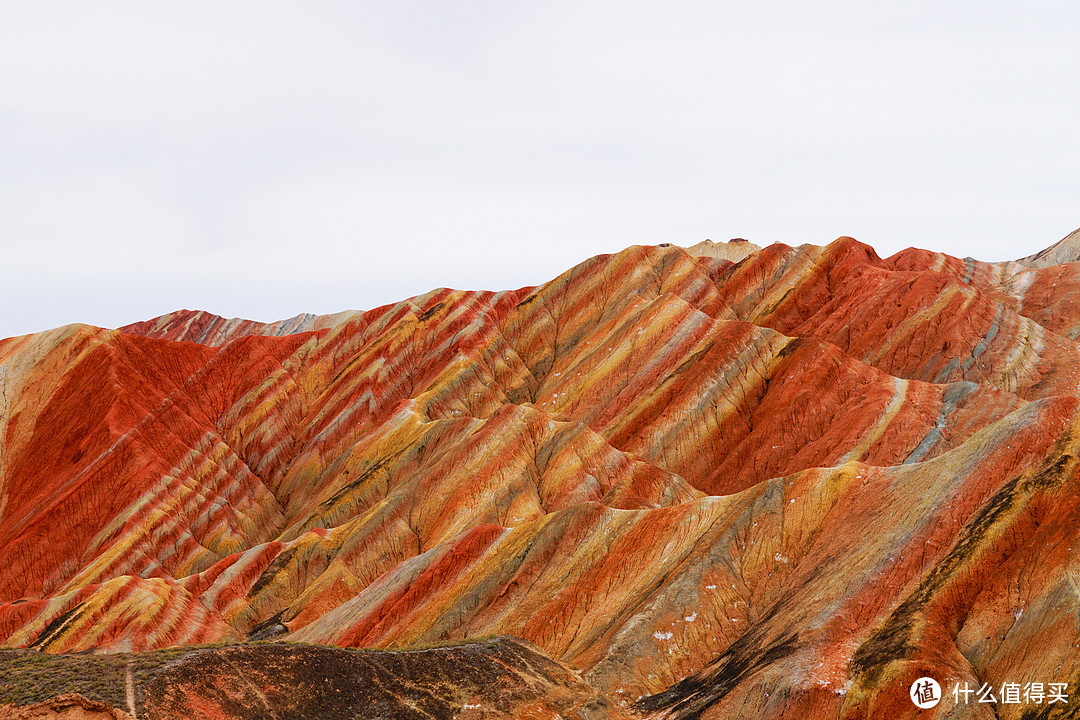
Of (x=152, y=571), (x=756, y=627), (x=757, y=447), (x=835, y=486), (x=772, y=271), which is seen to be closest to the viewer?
(x=756, y=627)

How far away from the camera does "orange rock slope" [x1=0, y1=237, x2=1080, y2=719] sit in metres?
39.3

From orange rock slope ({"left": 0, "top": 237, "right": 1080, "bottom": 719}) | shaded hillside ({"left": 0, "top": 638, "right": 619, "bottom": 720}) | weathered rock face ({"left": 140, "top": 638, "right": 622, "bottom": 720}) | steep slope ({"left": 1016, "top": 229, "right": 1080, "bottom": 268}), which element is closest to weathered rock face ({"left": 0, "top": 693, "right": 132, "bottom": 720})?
shaded hillside ({"left": 0, "top": 638, "right": 619, "bottom": 720})

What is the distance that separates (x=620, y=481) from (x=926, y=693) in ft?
140

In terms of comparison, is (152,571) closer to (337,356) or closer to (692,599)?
(337,356)

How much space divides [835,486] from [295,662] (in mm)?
29841

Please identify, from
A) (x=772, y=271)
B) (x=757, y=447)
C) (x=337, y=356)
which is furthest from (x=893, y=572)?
(x=337, y=356)

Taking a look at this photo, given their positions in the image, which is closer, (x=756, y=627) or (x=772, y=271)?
(x=756, y=627)

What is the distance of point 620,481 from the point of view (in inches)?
2970

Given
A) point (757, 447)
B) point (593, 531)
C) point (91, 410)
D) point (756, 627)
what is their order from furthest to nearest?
point (91, 410) → point (757, 447) → point (593, 531) → point (756, 627)

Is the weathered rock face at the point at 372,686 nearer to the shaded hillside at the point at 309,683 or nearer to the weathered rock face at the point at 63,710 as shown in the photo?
the shaded hillside at the point at 309,683

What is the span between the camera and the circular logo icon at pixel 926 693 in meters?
33.2

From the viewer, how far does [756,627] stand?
45125 mm

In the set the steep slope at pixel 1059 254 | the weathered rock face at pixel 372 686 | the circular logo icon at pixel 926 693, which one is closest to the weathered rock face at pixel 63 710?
the weathered rock face at pixel 372 686

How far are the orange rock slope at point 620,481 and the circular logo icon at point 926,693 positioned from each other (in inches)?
19.5
